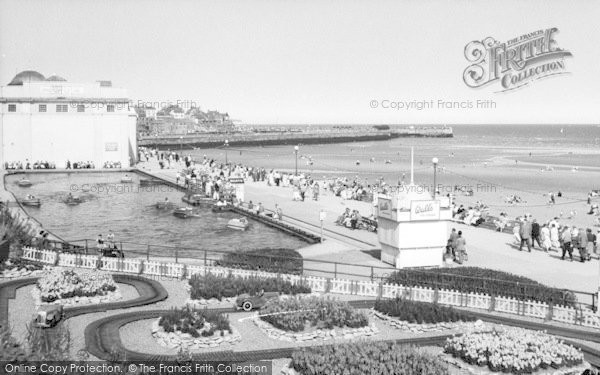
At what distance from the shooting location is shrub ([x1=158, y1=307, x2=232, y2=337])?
48.5 feet

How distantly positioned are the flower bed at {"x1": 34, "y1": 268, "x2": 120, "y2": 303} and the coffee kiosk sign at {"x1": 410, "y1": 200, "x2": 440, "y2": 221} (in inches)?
398

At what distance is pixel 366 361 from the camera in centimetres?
1202

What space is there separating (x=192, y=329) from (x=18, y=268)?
9483 millimetres

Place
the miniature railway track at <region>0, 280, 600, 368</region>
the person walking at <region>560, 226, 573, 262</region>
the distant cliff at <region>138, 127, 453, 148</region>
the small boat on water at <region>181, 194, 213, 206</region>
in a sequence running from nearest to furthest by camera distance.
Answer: the miniature railway track at <region>0, 280, 600, 368</region> → the person walking at <region>560, 226, 573, 262</region> → the small boat on water at <region>181, 194, 213, 206</region> → the distant cliff at <region>138, 127, 453, 148</region>

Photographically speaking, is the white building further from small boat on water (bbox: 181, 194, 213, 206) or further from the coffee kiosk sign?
the coffee kiosk sign

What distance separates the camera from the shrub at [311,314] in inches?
611

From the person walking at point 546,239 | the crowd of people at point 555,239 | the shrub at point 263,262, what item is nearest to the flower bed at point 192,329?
the shrub at point 263,262

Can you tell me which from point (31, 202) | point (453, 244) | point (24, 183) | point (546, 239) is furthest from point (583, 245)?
point (24, 183)

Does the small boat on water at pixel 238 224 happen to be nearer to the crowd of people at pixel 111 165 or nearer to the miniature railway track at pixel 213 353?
the miniature railway track at pixel 213 353

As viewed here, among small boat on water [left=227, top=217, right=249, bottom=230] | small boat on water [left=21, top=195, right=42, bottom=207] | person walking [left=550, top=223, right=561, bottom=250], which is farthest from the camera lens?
small boat on water [left=21, top=195, right=42, bottom=207]

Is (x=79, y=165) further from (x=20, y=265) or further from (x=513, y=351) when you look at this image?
(x=513, y=351)

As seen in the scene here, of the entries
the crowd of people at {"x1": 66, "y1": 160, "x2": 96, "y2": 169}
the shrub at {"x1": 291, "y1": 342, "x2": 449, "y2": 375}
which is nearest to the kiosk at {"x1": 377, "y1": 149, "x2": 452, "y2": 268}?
the shrub at {"x1": 291, "y1": 342, "x2": 449, "y2": 375}

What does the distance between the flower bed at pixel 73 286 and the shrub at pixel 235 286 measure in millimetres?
2247

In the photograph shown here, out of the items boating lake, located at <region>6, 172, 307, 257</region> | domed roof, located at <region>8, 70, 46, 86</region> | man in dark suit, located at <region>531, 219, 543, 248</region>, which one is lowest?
boating lake, located at <region>6, 172, 307, 257</region>
